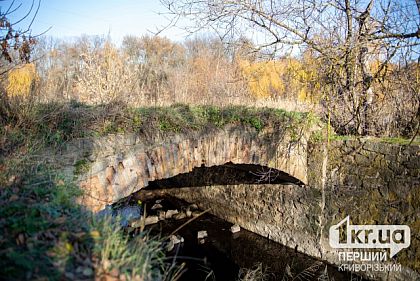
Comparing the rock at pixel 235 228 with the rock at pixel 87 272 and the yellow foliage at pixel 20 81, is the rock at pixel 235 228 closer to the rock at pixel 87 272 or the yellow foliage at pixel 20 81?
the yellow foliage at pixel 20 81

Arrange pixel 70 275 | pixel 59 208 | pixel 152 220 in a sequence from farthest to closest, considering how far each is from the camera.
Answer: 1. pixel 152 220
2. pixel 59 208
3. pixel 70 275

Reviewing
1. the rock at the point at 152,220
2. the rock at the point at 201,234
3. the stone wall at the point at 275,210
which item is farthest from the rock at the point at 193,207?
the rock at the point at 201,234

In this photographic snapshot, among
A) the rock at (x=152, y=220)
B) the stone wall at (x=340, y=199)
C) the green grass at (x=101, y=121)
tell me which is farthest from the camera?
the rock at (x=152, y=220)

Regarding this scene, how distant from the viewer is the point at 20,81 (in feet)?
13.7

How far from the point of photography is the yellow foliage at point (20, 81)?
349 centimetres

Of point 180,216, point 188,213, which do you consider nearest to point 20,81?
point 180,216

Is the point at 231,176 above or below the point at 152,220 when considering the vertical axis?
above

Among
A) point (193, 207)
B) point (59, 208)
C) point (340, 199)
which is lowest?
point (193, 207)

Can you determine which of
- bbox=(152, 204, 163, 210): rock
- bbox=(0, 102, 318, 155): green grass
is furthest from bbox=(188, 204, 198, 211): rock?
bbox=(0, 102, 318, 155): green grass

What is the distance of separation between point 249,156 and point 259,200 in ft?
5.95

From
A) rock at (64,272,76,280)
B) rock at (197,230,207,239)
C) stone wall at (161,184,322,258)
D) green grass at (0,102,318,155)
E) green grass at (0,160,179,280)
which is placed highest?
green grass at (0,102,318,155)

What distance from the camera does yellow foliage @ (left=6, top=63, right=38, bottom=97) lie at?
11.4ft

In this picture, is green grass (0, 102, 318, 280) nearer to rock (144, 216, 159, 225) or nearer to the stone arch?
the stone arch

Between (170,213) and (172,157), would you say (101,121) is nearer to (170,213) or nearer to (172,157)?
(172,157)
